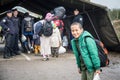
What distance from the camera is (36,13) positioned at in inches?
727

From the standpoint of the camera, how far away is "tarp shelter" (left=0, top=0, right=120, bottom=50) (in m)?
14.7

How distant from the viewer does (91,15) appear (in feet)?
52.2

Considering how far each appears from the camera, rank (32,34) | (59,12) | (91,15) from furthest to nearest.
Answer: (91,15) < (59,12) < (32,34)

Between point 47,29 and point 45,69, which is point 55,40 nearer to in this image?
point 47,29

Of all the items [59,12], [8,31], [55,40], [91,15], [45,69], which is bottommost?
[45,69]

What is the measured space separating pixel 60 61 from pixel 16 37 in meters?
2.37

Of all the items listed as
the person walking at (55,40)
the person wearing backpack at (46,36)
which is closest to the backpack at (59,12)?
the person walking at (55,40)

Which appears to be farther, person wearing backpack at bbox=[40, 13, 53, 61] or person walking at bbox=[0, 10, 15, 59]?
person walking at bbox=[0, 10, 15, 59]

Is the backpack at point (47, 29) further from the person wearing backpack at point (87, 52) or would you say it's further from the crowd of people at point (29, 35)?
the person wearing backpack at point (87, 52)

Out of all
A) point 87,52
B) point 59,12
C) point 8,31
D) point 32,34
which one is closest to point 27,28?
point 32,34

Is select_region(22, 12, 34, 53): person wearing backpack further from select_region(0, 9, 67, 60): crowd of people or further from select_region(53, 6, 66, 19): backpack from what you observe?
select_region(53, 6, 66, 19): backpack

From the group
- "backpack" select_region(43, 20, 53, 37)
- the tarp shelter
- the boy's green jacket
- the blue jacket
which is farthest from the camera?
the tarp shelter

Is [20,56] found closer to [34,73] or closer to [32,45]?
[32,45]

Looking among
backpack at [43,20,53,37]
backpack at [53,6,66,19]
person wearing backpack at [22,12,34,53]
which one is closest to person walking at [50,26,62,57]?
backpack at [43,20,53,37]
